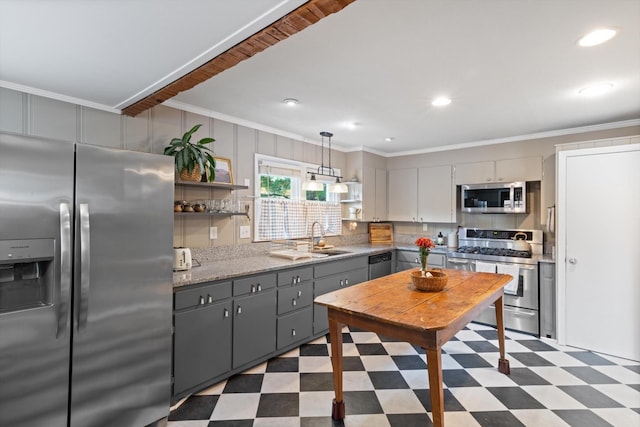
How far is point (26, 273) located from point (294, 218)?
8.82 ft

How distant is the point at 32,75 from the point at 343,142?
10.9ft

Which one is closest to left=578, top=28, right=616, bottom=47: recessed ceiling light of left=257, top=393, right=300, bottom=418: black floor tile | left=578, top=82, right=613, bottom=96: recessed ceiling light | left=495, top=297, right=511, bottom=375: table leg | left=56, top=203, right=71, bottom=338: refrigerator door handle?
left=578, top=82, right=613, bottom=96: recessed ceiling light

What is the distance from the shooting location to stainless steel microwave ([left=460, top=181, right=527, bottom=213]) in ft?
13.4

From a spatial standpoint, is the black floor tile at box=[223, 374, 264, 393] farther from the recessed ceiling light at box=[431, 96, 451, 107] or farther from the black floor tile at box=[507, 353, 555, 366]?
the recessed ceiling light at box=[431, 96, 451, 107]

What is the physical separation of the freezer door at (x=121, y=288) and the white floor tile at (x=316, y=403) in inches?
36.2

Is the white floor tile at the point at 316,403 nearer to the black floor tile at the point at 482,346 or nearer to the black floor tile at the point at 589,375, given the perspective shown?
the black floor tile at the point at 482,346

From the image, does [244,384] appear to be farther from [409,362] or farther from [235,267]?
[409,362]

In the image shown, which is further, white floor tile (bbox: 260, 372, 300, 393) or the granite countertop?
white floor tile (bbox: 260, 372, 300, 393)

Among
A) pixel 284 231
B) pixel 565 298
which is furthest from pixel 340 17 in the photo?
pixel 565 298

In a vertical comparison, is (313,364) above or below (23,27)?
below

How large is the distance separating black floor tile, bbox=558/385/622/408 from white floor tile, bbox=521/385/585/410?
5 centimetres

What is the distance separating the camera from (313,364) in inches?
115

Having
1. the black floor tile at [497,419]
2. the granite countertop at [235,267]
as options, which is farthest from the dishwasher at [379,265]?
the black floor tile at [497,419]

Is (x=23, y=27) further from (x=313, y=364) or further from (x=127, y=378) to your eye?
(x=313, y=364)
